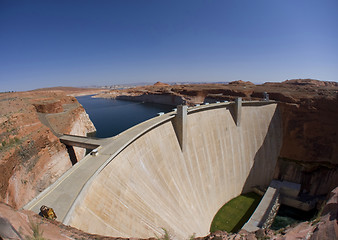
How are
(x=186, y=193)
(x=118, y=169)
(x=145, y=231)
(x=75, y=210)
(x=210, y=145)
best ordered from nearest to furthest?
(x=75, y=210) < (x=145, y=231) < (x=118, y=169) < (x=186, y=193) < (x=210, y=145)

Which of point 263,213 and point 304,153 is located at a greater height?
point 304,153

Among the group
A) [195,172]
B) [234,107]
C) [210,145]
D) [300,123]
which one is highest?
[234,107]

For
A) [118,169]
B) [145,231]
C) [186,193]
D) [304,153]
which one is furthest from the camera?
[304,153]

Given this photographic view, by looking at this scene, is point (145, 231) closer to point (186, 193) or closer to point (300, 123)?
point (186, 193)

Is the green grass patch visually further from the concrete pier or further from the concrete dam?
the concrete pier

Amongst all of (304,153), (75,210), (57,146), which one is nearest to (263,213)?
(304,153)

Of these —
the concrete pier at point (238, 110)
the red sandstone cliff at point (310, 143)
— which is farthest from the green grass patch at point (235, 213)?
the concrete pier at point (238, 110)

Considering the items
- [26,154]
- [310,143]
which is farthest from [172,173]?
[310,143]

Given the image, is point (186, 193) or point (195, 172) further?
point (195, 172)

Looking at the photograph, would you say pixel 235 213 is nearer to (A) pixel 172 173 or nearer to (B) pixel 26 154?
(A) pixel 172 173
